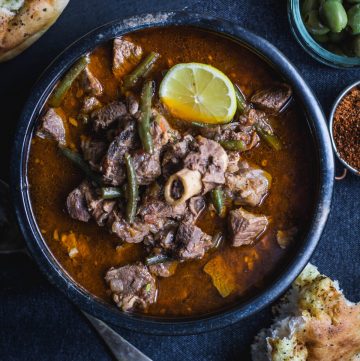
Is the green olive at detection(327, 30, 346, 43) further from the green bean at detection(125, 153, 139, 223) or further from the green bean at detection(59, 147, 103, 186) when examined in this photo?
the green bean at detection(59, 147, 103, 186)

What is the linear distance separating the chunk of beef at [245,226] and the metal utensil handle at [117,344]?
1.23 metres

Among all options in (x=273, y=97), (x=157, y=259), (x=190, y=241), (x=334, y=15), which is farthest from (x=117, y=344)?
(x=334, y=15)

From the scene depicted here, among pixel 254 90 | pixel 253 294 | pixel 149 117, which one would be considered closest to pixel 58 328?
pixel 253 294

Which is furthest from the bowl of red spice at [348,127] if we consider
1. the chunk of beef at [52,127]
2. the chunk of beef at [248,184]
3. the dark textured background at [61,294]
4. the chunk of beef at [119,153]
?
the chunk of beef at [52,127]

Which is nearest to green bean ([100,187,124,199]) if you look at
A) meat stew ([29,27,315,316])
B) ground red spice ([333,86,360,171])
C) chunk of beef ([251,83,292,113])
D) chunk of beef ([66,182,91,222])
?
meat stew ([29,27,315,316])

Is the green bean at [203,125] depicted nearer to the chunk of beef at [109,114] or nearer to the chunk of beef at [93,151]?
the chunk of beef at [109,114]

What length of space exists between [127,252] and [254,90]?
51.7 inches

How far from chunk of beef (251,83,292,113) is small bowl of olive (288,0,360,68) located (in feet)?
2.04

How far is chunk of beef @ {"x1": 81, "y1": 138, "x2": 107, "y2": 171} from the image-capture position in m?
3.86

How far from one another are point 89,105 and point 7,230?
121cm

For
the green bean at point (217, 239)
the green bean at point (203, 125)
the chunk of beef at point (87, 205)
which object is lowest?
the green bean at point (217, 239)

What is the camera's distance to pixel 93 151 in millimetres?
3883

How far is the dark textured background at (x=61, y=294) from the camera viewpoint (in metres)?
4.51

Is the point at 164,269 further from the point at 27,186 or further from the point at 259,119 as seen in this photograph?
the point at 259,119
